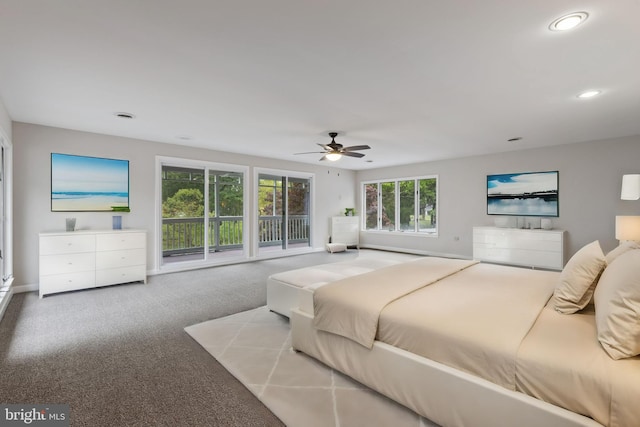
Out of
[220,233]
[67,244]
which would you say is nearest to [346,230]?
[220,233]

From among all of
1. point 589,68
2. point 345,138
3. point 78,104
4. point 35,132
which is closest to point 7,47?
point 78,104

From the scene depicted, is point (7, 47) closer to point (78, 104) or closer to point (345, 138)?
point (78, 104)

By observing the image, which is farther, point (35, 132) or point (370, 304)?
point (35, 132)

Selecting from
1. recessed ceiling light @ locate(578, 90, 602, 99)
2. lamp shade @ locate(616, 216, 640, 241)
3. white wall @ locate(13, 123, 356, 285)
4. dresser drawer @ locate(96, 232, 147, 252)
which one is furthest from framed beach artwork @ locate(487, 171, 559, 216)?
dresser drawer @ locate(96, 232, 147, 252)

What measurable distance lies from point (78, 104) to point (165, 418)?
3.64 metres

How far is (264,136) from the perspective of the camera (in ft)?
16.7

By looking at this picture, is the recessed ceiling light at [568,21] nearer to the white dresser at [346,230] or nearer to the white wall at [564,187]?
the white wall at [564,187]

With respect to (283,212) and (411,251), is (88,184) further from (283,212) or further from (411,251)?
(411,251)

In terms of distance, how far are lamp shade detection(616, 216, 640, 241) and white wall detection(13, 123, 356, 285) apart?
6547mm

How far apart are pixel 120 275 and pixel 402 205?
6800 millimetres

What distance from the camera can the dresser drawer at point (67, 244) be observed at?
407 centimetres

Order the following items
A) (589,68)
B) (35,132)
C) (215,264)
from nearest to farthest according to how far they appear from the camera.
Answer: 1. (589,68)
2. (35,132)
3. (215,264)

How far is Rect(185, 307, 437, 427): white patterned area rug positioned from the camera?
5.92ft

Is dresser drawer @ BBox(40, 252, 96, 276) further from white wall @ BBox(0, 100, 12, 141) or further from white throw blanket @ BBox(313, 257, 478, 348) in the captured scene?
white throw blanket @ BBox(313, 257, 478, 348)
